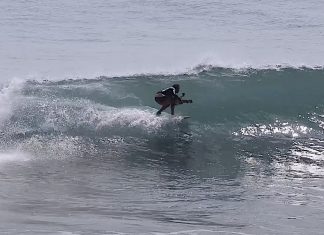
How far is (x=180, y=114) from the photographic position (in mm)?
20906

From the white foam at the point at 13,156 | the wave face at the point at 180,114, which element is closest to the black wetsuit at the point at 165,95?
the wave face at the point at 180,114

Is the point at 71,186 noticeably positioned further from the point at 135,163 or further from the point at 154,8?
the point at 154,8

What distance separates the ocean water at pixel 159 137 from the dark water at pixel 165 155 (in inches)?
1.4

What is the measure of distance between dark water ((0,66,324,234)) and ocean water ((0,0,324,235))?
3 centimetres

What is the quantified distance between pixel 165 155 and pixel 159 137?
120 centimetres

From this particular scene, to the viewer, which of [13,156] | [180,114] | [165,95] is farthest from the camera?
[180,114]

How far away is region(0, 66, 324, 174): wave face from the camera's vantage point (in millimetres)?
18797

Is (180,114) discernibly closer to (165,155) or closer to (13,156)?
(165,155)

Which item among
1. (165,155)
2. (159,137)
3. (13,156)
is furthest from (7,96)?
(165,155)

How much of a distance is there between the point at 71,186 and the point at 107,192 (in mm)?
850

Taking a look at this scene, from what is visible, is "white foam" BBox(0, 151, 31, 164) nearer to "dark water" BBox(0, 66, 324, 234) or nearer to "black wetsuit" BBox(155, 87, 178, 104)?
"dark water" BBox(0, 66, 324, 234)

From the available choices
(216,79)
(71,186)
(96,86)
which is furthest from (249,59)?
(71,186)

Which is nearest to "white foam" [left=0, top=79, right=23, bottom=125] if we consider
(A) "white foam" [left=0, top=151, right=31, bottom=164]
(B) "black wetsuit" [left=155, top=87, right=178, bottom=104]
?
(A) "white foam" [left=0, top=151, right=31, bottom=164]

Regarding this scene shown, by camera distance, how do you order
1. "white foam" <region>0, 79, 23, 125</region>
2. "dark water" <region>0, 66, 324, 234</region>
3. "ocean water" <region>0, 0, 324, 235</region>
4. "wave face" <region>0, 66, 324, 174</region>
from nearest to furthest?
"dark water" <region>0, 66, 324, 234</region> → "ocean water" <region>0, 0, 324, 235</region> → "wave face" <region>0, 66, 324, 174</region> → "white foam" <region>0, 79, 23, 125</region>
